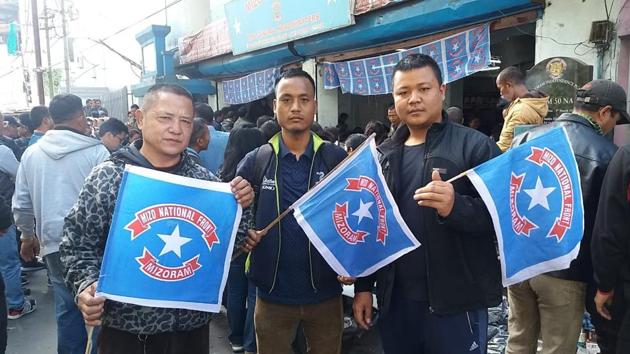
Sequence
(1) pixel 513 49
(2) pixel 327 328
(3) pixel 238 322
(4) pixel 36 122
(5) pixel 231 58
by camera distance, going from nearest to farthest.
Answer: (2) pixel 327 328
(3) pixel 238 322
(4) pixel 36 122
(1) pixel 513 49
(5) pixel 231 58

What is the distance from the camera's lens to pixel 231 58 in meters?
12.2

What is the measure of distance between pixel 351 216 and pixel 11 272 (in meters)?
4.48

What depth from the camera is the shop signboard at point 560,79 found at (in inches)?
168

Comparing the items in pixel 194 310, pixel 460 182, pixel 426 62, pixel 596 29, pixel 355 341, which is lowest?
pixel 355 341

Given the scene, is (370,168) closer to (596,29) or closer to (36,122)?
(596,29)

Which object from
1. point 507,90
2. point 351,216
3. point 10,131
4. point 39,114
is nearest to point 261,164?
point 351,216

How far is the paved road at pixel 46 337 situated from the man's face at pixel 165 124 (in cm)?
267

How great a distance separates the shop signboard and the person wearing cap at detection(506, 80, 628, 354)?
1.51 metres

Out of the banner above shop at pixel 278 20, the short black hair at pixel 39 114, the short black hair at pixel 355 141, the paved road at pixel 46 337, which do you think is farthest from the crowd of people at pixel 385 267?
the banner above shop at pixel 278 20

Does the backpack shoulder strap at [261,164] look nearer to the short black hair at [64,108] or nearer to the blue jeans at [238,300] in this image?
the blue jeans at [238,300]

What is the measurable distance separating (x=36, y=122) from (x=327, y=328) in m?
5.22

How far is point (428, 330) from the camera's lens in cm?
213

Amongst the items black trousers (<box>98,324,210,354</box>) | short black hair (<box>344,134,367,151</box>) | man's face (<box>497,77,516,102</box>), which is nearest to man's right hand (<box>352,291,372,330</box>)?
black trousers (<box>98,324,210,354</box>)

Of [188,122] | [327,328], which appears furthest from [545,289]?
[188,122]
